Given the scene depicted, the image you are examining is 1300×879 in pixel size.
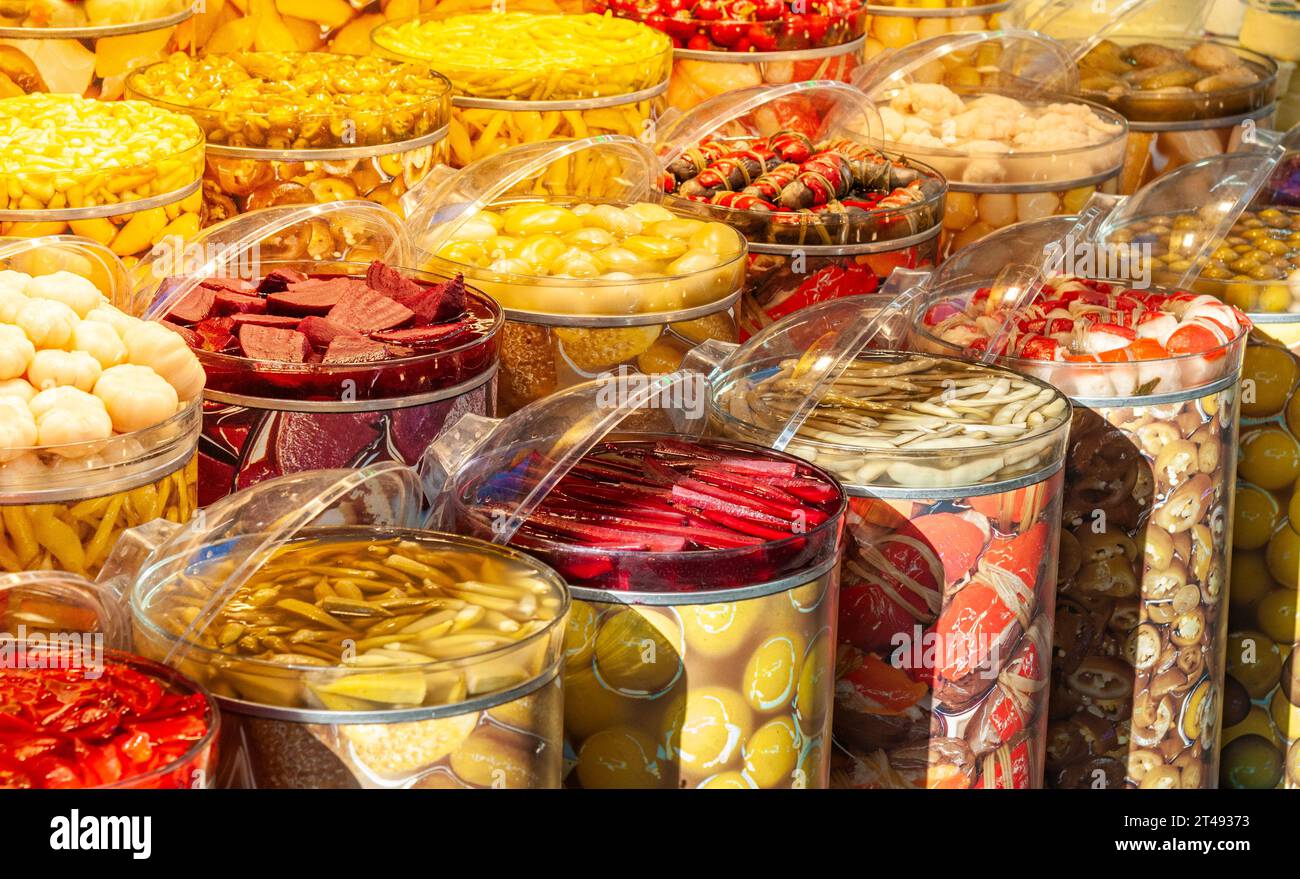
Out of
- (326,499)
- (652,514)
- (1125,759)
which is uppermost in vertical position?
(326,499)

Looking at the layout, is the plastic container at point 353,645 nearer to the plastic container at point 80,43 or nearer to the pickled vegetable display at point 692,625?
the pickled vegetable display at point 692,625

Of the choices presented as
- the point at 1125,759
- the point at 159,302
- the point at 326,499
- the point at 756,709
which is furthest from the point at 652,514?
the point at 1125,759

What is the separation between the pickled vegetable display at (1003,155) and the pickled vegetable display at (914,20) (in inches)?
16.9

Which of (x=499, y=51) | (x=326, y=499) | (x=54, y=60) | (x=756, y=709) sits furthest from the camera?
(x=499, y=51)

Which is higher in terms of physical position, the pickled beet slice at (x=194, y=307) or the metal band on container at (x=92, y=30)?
the metal band on container at (x=92, y=30)

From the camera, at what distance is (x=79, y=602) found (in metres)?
1.34

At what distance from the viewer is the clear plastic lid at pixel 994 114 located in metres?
2.80

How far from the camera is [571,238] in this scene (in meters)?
2.12

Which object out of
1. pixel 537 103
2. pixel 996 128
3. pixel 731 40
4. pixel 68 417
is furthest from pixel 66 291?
pixel 996 128

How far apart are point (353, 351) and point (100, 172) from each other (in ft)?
1.36

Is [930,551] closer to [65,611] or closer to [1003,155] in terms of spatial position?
[65,611]

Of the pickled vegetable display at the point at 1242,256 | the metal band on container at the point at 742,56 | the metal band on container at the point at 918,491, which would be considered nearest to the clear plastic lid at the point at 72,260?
the metal band on container at the point at 918,491

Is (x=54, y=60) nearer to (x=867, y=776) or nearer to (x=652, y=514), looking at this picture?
(x=652, y=514)
